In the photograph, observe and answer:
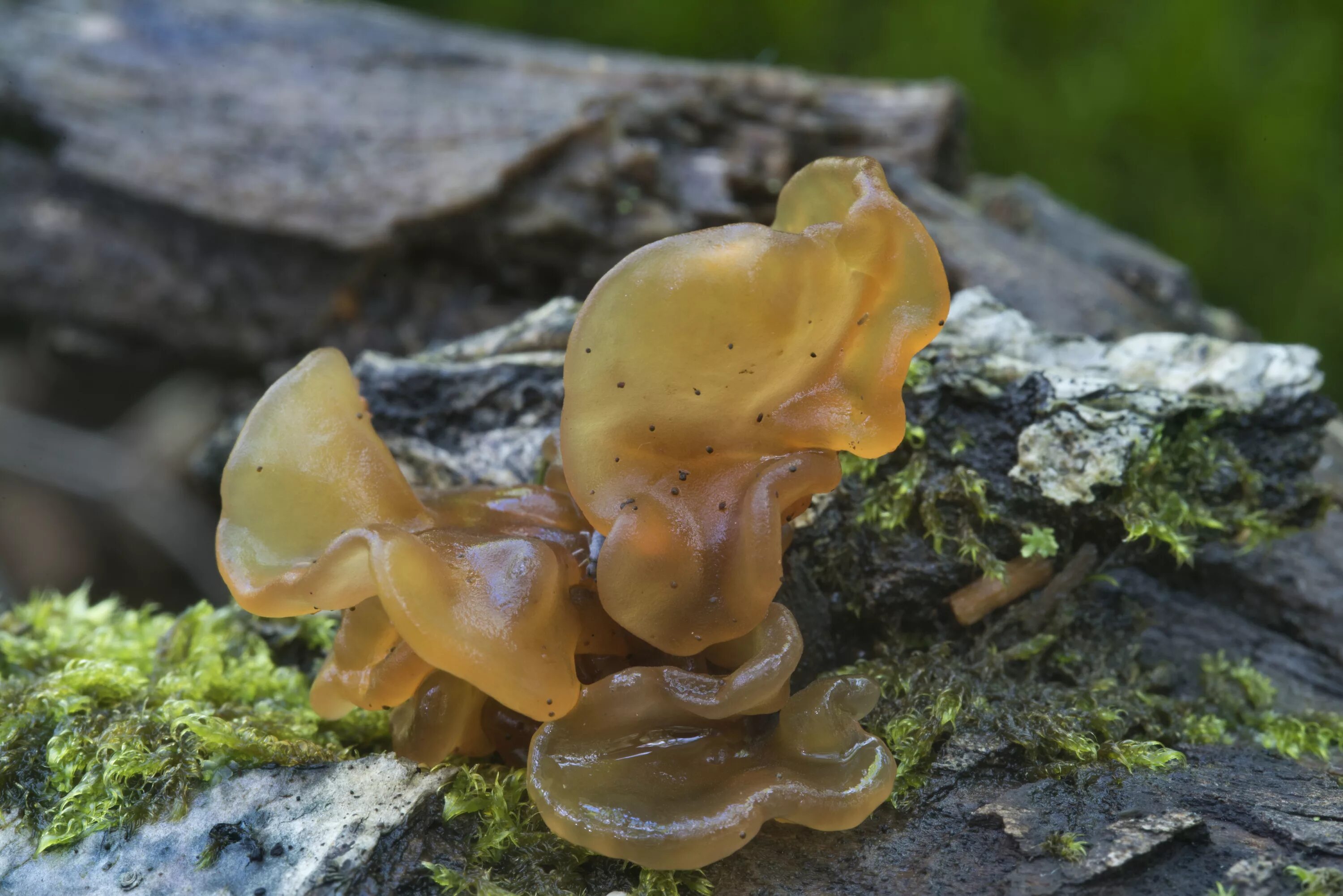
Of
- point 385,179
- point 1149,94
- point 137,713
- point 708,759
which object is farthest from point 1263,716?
point 1149,94

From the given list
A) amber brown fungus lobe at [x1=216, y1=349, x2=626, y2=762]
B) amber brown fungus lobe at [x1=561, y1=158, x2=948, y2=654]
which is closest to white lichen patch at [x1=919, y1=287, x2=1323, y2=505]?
amber brown fungus lobe at [x1=561, y1=158, x2=948, y2=654]

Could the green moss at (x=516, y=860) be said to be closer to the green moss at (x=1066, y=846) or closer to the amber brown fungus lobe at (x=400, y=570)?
the amber brown fungus lobe at (x=400, y=570)

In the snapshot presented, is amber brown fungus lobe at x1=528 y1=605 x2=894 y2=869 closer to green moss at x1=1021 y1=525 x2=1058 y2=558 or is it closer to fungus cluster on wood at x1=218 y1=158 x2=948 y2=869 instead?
fungus cluster on wood at x1=218 y1=158 x2=948 y2=869

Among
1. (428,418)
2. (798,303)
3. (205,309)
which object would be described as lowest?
(205,309)

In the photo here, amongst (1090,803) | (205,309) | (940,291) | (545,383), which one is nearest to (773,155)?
(545,383)

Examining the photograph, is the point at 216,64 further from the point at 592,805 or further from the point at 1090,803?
the point at 1090,803

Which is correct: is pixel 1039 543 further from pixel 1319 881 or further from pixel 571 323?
pixel 571 323

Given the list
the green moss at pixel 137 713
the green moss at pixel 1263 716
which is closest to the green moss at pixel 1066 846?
the green moss at pixel 1263 716
